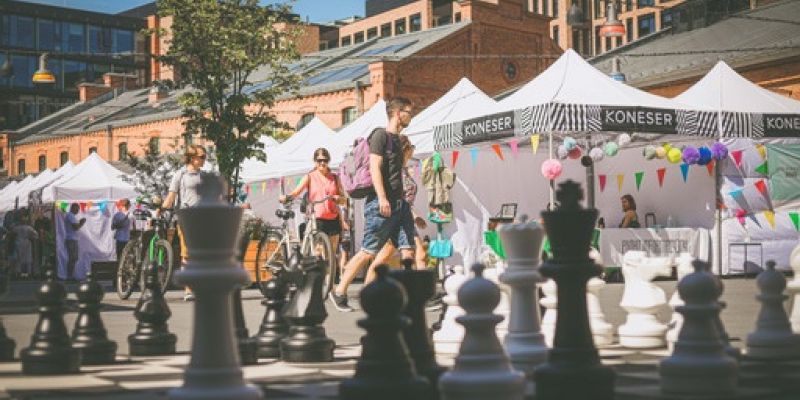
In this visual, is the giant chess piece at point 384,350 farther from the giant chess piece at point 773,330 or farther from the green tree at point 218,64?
the green tree at point 218,64

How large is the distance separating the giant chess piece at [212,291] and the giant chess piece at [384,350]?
34 cm

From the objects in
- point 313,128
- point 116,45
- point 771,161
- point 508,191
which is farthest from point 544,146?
point 116,45

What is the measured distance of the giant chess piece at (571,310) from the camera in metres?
3.53

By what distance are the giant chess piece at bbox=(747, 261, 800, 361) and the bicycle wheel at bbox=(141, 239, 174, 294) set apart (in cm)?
769

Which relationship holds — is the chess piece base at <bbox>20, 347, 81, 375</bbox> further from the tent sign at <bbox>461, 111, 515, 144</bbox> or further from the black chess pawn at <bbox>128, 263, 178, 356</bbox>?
the tent sign at <bbox>461, 111, 515, 144</bbox>

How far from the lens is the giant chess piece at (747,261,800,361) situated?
199 inches

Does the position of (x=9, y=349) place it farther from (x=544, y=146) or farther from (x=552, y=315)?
(x=544, y=146)

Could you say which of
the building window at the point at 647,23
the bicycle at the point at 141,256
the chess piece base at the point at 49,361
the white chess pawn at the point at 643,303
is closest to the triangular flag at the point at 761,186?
the bicycle at the point at 141,256

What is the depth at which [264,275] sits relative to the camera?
15312mm

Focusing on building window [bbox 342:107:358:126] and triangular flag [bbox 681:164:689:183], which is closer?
triangular flag [bbox 681:164:689:183]

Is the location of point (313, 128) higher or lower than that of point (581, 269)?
higher

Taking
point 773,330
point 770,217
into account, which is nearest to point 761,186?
point 770,217

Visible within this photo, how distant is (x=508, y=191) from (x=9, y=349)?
12.8 meters

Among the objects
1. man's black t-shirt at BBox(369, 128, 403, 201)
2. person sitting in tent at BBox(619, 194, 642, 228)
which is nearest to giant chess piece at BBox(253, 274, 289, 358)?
man's black t-shirt at BBox(369, 128, 403, 201)
